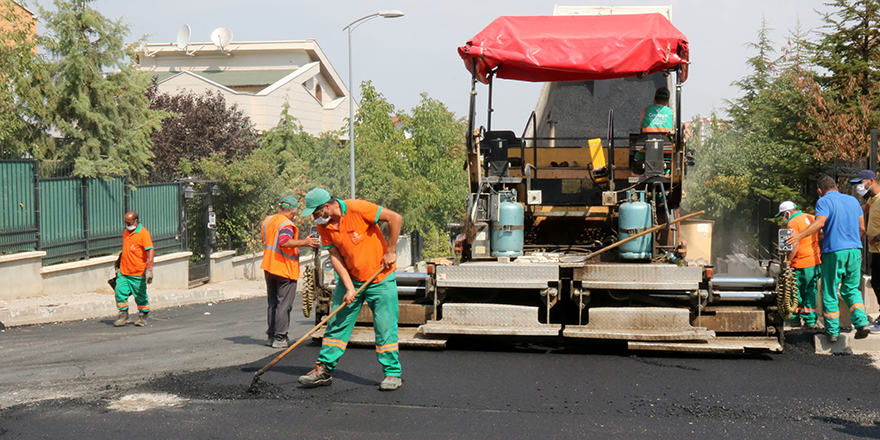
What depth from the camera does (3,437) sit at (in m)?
4.95

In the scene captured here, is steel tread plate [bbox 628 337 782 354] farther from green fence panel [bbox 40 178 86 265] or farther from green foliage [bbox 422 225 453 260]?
green foliage [bbox 422 225 453 260]

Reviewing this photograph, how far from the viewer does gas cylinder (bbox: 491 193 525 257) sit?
808 centimetres

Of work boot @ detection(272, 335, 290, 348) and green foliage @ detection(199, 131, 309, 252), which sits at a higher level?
green foliage @ detection(199, 131, 309, 252)

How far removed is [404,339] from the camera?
7.60 m

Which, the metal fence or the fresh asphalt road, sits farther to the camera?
the metal fence

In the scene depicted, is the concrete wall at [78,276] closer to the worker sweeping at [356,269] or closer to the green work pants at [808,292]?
the worker sweeping at [356,269]

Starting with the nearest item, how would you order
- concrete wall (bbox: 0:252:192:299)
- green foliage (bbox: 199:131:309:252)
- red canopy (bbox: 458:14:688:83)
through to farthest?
red canopy (bbox: 458:14:688:83) → concrete wall (bbox: 0:252:192:299) → green foliage (bbox: 199:131:309:252)

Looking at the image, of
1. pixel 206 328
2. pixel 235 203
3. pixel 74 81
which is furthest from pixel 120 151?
pixel 206 328

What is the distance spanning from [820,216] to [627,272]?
1.96 metres

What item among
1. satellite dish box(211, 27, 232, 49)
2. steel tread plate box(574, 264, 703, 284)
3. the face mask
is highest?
satellite dish box(211, 27, 232, 49)

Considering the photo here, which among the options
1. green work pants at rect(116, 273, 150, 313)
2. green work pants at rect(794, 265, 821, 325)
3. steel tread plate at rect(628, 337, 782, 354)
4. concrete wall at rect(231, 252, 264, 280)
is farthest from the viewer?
concrete wall at rect(231, 252, 264, 280)

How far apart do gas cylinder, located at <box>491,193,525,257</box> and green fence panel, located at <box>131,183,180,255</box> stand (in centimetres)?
1096

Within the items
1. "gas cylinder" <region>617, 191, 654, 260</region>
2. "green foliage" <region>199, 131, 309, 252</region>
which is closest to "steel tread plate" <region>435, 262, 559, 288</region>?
"gas cylinder" <region>617, 191, 654, 260</region>

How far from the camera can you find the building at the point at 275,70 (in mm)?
37625
